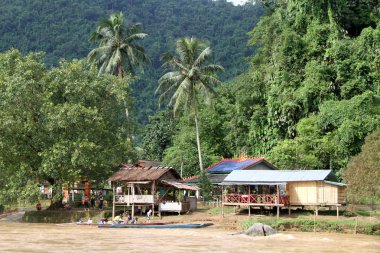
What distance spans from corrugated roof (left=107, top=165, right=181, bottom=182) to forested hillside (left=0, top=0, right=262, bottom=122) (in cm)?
5308

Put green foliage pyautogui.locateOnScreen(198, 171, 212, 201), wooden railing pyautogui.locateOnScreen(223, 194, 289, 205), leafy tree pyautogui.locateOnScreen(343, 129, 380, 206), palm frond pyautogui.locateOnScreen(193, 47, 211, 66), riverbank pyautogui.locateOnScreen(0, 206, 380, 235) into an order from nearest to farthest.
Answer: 1. riverbank pyautogui.locateOnScreen(0, 206, 380, 235)
2. leafy tree pyautogui.locateOnScreen(343, 129, 380, 206)
3. wooden railing pyautogui.locateOnScreen(223, 194, 289, 205)
4. green foliage pyautogui.locateOnScreen(198, 171, 212, 201)
5. palm frond pyautogui.locateOnScreen(193, 47, 211, 66)

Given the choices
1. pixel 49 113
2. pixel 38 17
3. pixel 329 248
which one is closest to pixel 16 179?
pixel 49 113

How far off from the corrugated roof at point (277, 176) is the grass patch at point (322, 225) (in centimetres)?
369

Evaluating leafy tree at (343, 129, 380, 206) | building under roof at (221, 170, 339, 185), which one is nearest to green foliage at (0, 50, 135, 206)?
building under roof at (221, 170, 339, 185)

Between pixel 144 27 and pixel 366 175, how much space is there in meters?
95.5

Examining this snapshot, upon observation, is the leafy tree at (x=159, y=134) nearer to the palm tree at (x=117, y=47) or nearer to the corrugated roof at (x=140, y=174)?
the palm tree at (x=117, y=47)

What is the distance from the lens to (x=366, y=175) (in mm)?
36781

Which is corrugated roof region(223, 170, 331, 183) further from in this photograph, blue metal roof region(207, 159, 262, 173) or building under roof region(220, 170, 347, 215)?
blue metal roof region(207, 159, 262, 173)

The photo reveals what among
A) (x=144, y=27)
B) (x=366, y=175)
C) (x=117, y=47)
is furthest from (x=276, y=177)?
(x=144, y=27)

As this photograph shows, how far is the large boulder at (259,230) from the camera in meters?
30.1

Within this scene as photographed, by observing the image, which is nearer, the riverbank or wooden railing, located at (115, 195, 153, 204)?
the riverbank

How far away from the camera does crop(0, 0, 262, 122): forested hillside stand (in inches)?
4161

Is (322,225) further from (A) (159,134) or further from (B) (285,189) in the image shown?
(A) (159,134)

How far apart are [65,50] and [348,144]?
242 ft
